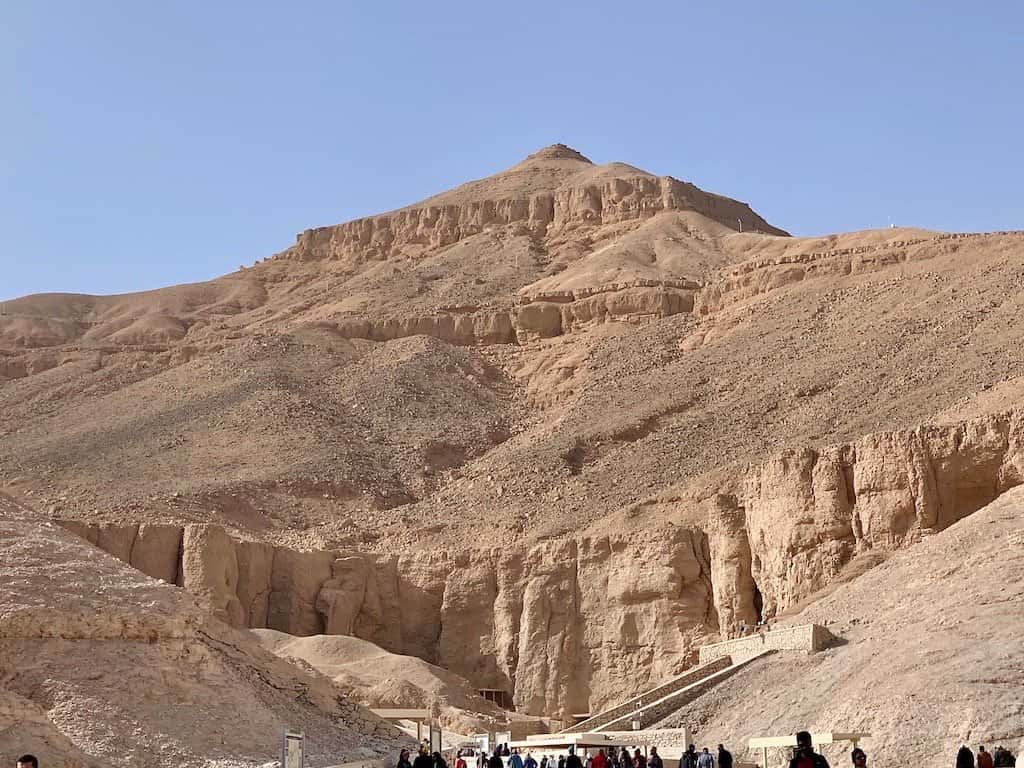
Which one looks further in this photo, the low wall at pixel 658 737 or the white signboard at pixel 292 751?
the low wall at pixel 658 737

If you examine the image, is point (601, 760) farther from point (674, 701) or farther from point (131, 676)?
point (674, 701)

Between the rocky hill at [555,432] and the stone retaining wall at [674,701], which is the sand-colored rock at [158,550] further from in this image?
the stone retaining wall at [674,701]

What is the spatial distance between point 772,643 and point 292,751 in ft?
67.7

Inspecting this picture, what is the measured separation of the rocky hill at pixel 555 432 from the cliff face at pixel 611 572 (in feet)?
0.25

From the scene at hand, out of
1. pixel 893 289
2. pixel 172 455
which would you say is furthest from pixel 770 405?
pixel 172 455

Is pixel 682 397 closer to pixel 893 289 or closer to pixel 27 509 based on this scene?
pixel 893 289

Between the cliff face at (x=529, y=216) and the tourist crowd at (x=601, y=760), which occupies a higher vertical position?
the cliff face at (x=529, y=216)

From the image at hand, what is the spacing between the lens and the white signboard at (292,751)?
15312 mm

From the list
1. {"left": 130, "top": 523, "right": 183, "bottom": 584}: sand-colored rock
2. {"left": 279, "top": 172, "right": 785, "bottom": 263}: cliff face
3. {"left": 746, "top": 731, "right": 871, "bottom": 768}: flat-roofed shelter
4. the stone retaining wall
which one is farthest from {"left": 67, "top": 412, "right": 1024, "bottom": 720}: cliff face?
{"left": 279, "top": 172, "right": 785, "bottom": 263}: cliff face

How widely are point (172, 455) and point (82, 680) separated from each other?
39.5 m

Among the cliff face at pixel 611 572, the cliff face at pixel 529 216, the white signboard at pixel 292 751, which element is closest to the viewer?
the white signboard at pixel 292 751

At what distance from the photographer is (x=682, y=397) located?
5900 cm

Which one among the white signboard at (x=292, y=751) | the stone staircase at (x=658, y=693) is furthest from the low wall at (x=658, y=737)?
the white signboard at (x=292, y=751)

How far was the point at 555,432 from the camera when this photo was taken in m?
60.2
